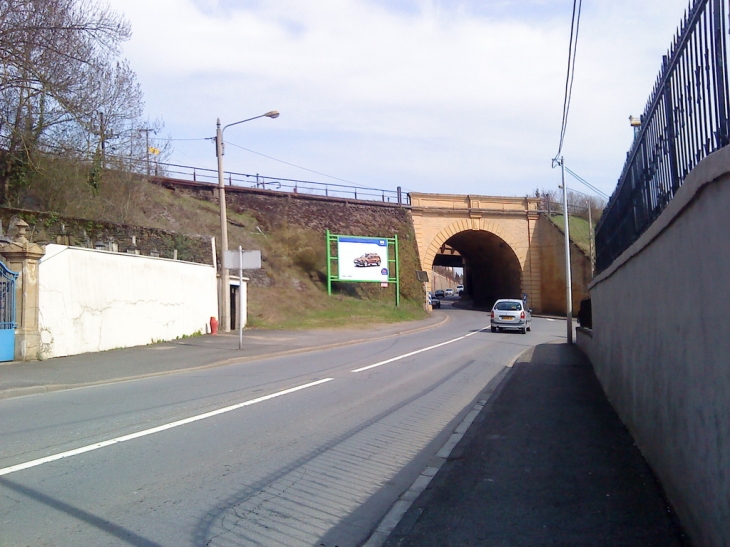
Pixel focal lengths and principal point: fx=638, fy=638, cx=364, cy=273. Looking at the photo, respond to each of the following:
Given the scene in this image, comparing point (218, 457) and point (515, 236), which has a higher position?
point (515, 236)

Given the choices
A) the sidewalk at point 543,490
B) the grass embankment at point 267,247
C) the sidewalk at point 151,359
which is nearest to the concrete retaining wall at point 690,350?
the sidewalk at point 543,490

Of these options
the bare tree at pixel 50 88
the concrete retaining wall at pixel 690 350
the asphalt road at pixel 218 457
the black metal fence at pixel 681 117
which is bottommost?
the asphalt road at pixel 218 457

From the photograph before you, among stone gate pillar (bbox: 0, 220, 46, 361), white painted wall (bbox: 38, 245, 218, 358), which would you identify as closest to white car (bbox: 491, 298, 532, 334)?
white painted wall (bbox: 38, 245, 218, 358)

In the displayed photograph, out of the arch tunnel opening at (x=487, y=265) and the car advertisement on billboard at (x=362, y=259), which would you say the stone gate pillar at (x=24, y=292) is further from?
the arch tunnel opening at (x=487, y=265)

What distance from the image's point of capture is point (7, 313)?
48.8ft

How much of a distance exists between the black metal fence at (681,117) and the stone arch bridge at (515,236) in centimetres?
4176

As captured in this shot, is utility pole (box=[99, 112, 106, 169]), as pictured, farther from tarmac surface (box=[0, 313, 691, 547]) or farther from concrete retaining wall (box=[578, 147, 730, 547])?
concrete retaining wall (box=[578, 147, 730, 547])

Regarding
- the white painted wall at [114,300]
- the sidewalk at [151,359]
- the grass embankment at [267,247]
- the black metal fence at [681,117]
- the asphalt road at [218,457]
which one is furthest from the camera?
the grass embankment at [267,247]

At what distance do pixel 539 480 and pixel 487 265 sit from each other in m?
57.4

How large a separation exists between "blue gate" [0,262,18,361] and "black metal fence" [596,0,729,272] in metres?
13.4

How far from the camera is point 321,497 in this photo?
18.5 ft


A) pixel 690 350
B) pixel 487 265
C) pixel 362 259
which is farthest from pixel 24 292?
pixel 487 265

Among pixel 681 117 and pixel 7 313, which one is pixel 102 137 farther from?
pixel 681 117

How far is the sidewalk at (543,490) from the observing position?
14.7 ft
